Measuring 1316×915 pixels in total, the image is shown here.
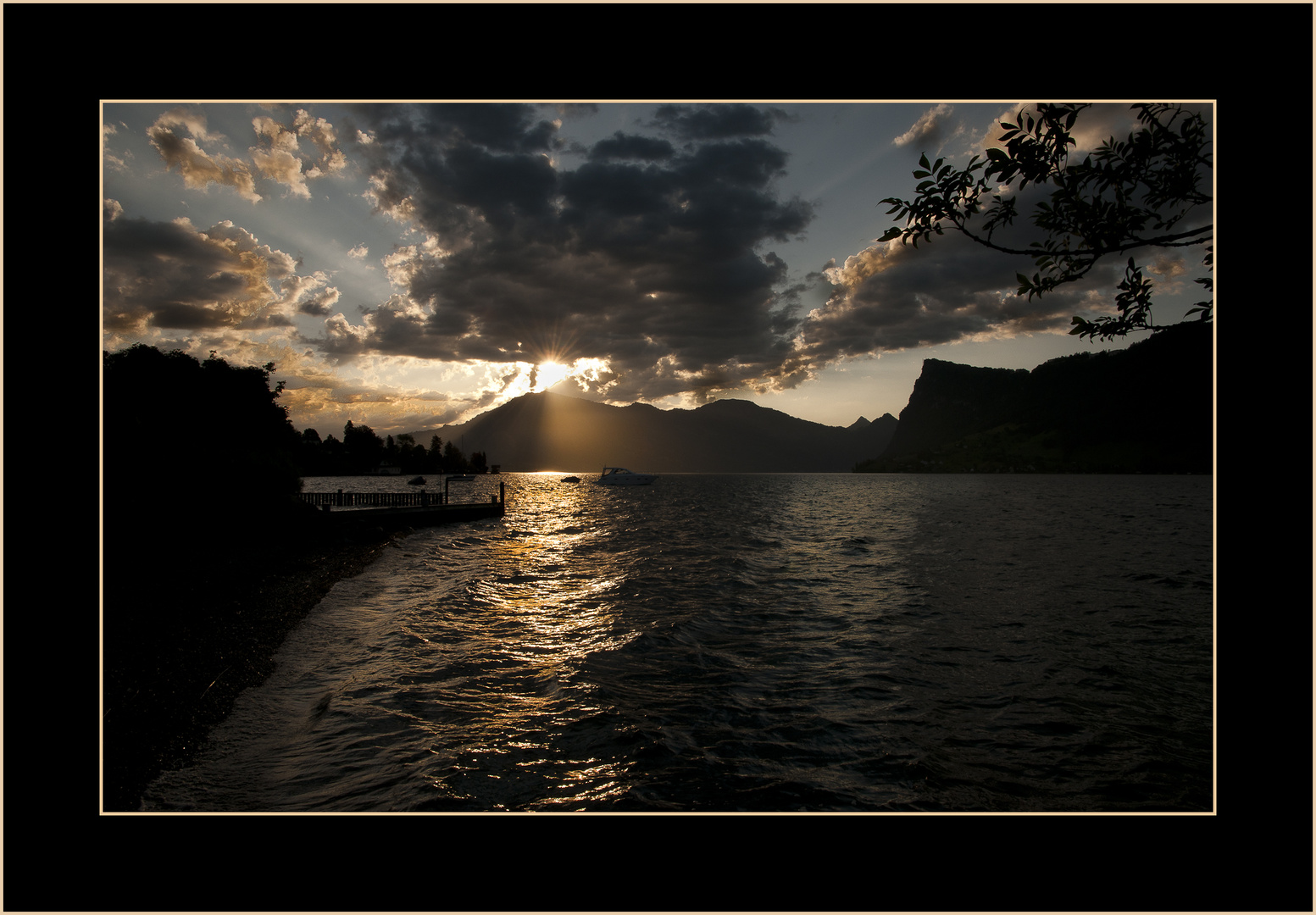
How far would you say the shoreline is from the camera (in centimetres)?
902

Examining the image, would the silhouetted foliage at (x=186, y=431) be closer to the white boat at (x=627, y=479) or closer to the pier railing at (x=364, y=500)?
the pier railing at (x=364, y=500)

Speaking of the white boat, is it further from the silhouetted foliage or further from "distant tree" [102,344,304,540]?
"distant tree" [102,344,304,540]

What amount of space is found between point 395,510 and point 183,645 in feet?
126

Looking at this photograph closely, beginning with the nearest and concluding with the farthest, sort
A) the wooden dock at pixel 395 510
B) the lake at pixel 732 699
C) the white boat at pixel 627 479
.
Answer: the lake at pixel 732 699
the wooden dock at pixel 395 510
the white boat at pixel 627 479

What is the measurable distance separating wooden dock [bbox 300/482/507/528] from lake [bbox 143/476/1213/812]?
69.6ft

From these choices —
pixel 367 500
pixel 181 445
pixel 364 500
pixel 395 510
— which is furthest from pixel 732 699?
pixel 367 500

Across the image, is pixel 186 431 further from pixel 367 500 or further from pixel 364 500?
pixel 367 500

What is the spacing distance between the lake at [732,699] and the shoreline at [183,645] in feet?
1.64

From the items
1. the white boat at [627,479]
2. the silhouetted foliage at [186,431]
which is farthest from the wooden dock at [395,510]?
the white boat at [627,479]

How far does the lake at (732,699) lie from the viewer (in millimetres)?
8305

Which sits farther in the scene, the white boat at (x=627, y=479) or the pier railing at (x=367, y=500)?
the white boat at (x=627, y=479)

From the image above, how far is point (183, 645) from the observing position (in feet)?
47.5
